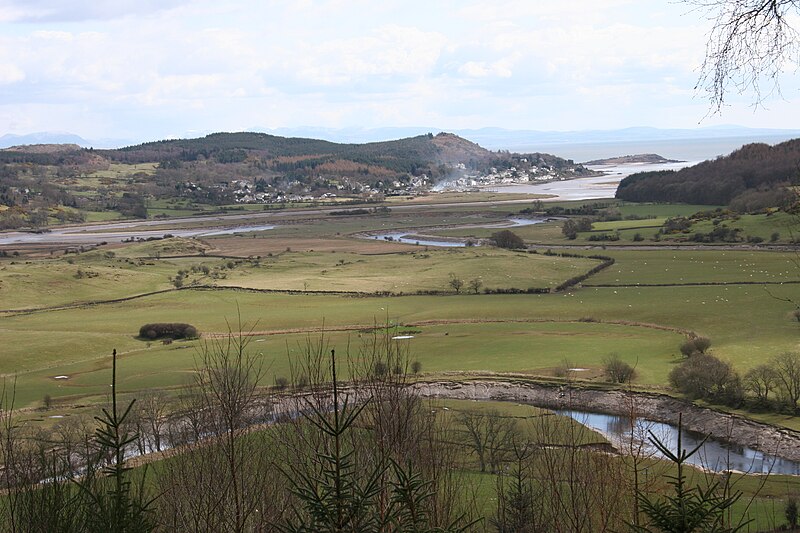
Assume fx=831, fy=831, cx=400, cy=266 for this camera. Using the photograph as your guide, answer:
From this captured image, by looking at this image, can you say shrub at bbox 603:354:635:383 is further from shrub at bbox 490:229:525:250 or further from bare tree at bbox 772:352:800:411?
shrub at bbox 490:229:525:250

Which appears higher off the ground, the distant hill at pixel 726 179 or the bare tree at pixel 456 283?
the distant hill at pixel 726 179

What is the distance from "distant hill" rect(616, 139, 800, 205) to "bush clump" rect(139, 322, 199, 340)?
99274 millimetres

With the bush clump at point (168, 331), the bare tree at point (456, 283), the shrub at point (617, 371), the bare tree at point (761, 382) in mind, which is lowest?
the bush clump at point (168, 331)

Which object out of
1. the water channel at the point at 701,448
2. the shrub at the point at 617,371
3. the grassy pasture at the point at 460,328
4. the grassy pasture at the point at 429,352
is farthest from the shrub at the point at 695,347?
the water channel at the point at 701,448

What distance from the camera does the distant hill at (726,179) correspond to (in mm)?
143625

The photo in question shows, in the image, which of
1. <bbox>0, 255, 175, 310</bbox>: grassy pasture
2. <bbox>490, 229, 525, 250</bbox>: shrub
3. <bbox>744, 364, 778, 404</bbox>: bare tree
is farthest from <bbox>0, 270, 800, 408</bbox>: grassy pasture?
<bbox>490, 229, 525, 250</bbox>: shrub

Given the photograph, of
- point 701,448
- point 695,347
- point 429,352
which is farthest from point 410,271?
point 701,448

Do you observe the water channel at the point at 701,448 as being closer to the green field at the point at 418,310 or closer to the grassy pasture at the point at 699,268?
the green field at the point at 418,310

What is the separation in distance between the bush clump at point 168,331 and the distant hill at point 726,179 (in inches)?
3908

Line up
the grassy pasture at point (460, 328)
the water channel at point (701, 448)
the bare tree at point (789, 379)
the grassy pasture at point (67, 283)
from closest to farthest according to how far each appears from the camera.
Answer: the water channel at point (701, 448), the bare tree at point (789, 379), the grassy pasture at point (460, 328), the grassy pasture at point (67, 283)

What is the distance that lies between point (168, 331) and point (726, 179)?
120 meters

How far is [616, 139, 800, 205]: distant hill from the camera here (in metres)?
144

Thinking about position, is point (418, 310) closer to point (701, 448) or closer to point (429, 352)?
point (429, 352)

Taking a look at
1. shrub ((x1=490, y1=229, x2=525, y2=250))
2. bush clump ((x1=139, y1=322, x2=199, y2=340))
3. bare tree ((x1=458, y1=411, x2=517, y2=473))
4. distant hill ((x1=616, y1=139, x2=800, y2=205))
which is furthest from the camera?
distant hill ((x1=616, y1=139, x2=800, y2=205))
